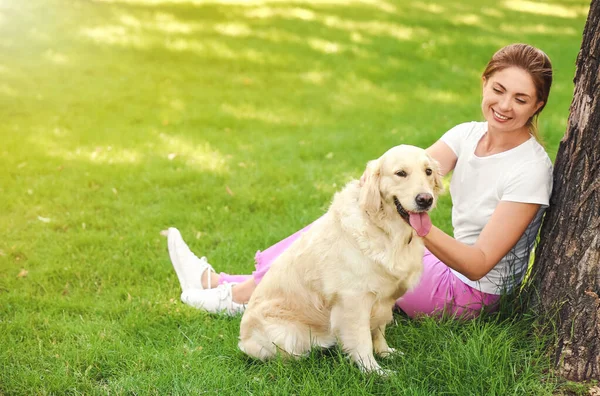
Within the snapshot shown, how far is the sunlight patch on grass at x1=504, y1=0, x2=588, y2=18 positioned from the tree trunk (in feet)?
42.7

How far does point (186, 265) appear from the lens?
4.30 metres

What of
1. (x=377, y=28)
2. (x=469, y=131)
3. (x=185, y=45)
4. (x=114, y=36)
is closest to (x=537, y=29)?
(x=377, y=28)

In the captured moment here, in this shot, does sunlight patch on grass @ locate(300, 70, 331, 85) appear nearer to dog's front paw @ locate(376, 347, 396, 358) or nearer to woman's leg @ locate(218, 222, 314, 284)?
woman's leg @ locate(218, 222, 314, 284)

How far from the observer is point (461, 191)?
3486mm

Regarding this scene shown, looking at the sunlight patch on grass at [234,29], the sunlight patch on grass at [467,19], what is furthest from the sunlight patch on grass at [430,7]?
the sunlight patch on grass at [234,29]

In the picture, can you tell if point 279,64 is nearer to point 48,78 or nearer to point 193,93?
point 193,93

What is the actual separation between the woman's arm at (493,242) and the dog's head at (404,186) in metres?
0.25

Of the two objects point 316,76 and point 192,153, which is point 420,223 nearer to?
point 192,153

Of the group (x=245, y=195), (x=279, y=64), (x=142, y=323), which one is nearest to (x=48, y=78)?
(x=279, y=64)

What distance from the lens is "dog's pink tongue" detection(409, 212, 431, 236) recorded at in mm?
2816

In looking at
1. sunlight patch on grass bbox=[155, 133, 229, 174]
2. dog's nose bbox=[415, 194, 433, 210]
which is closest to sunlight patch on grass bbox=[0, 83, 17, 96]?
sunlight patch on grass bbox=[155, 133, 229, 174]

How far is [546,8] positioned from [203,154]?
12.2 metres

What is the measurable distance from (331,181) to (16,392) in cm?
374

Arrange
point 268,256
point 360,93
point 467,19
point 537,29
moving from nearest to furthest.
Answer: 1. point 268,256
2. point 360,93
3. point 537,29
4. point 467,19
